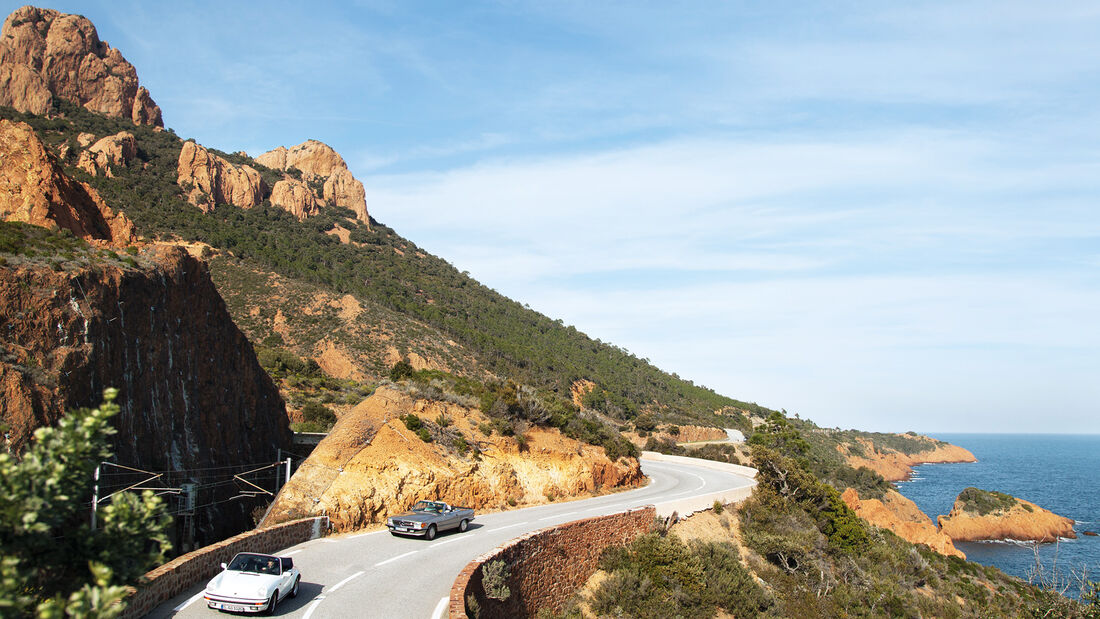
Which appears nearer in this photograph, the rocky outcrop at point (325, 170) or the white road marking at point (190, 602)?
the white road marking at point (190, 602)

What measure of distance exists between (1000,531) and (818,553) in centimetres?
3982

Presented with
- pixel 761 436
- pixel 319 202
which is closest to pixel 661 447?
pixel 761 436

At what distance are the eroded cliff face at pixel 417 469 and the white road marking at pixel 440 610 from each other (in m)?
8.03

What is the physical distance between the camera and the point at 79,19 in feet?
295

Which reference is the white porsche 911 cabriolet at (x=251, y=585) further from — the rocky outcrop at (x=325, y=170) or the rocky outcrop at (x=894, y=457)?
the rocky outcrop at (x=325, y=170)

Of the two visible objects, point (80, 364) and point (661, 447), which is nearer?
point (80, 364)

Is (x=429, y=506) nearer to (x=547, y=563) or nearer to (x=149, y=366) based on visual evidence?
(x=547, y=563)

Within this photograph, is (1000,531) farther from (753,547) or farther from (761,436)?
(753,547)

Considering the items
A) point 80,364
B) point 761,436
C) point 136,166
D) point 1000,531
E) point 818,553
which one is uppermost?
point 136,166

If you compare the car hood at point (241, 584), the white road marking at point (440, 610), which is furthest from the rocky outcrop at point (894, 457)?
the car hood at point (241, 584)

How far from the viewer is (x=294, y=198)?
97312 millimetres

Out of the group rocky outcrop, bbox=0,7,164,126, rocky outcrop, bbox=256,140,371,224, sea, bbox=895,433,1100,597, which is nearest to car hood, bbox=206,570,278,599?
sea, bbox=895,433,1100,597

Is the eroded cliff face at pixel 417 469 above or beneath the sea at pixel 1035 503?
above

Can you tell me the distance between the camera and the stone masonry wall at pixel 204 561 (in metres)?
10.3
